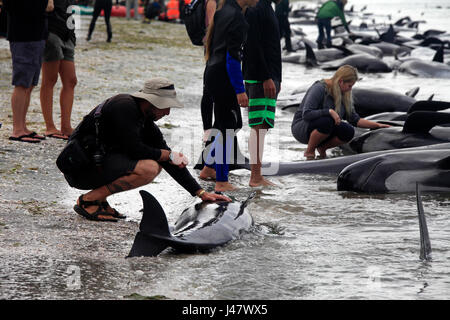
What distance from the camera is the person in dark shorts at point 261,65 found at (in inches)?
270

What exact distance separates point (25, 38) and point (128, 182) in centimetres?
279

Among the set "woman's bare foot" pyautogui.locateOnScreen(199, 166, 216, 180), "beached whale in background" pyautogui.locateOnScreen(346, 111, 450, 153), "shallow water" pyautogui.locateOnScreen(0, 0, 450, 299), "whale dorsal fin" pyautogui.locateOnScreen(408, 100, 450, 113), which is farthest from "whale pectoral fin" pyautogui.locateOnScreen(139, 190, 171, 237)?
"whale dorsal fin" pyautogui.locateOnScreen(408, 100, 450, 113)

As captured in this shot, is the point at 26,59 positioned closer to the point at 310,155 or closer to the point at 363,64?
the point at 310,155

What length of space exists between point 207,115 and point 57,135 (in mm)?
1884

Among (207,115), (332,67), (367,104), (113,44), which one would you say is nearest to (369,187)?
(207,115)

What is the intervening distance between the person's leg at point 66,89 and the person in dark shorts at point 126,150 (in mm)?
2760

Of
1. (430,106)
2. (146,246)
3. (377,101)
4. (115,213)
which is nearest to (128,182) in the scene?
(115,213)

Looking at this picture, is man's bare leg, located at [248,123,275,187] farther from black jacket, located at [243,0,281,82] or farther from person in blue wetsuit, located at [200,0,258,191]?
black jacket, located at [243,0,281,82]

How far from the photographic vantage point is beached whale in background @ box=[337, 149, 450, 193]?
7.06 meters

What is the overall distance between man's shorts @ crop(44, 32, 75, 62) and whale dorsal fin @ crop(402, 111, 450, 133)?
12.8 feet

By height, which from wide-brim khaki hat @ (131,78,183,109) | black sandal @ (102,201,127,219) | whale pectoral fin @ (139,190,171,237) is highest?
wide-brim khaki hat @ (131,78,183,109)

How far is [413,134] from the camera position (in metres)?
8.45

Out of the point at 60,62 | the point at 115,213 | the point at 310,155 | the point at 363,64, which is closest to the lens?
the point at 115,213

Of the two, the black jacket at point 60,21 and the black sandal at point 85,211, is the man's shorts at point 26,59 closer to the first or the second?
the black jacket at point 60,21
